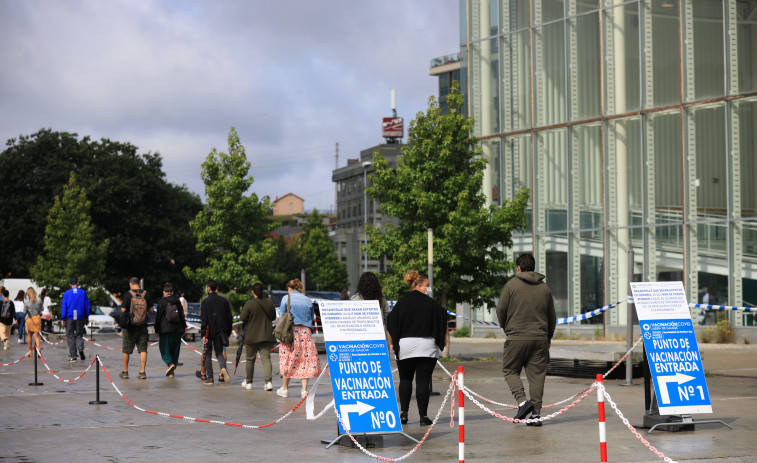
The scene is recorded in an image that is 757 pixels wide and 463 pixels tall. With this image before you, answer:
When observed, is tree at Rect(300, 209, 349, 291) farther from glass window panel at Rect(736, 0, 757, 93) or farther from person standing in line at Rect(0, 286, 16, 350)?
glass window panel at Rect(736, 0, 757, 93)

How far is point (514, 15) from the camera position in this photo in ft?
125

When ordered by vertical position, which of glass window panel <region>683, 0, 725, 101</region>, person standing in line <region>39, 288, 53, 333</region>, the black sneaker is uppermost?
glass window panel <region>683, 0, 725, 101</region>

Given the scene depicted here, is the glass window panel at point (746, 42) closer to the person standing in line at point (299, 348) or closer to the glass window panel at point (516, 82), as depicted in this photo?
the glass window panel at point (516, 82)

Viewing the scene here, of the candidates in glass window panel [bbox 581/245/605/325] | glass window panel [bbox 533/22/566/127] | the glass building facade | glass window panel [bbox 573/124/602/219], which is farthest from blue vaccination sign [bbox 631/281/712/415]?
glass window panel [bbox 533/22/566/127]

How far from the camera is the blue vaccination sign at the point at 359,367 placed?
10.5 meters

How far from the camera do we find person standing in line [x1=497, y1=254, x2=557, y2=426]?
12.1 meters

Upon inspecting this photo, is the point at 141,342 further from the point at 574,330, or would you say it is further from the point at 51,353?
the point at 574,330

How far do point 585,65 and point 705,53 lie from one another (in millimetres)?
4667

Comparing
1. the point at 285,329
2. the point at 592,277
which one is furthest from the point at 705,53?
the point at 285,329

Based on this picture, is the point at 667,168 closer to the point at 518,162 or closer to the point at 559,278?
the point at 559,278

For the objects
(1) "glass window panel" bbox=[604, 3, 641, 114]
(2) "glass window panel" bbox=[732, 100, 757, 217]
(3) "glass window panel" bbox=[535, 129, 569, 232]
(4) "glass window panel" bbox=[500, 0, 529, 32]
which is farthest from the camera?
(4) "glass window panel" bbox=[500, 0, 529, 32]

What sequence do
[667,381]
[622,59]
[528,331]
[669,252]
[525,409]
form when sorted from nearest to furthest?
1. [667,381]
2. [525,409]
3. [528,331]
4. [669,252]
5. [622,59]

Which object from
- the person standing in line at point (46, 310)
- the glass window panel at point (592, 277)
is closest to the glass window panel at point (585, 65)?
the glass window panel at point (592, 277)

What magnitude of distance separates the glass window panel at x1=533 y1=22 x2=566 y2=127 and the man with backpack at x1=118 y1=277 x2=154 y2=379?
20.4 meters
